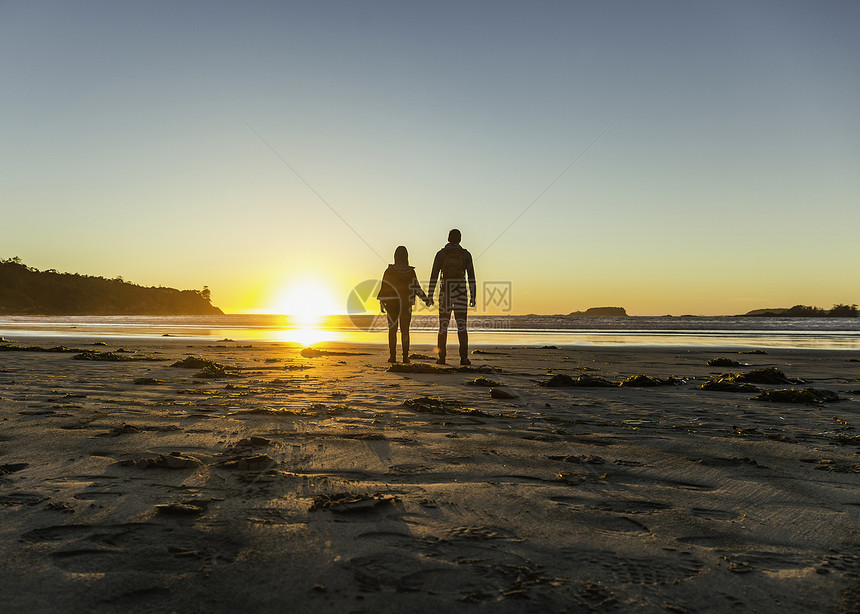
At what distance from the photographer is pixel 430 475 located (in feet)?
9.07

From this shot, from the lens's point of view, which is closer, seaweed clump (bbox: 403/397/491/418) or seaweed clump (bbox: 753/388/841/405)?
seaweed clump (bbox: 403/397/491/418)

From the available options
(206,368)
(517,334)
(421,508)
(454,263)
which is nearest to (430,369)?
(454,263)

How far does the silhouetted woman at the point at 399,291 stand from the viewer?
35.7ft

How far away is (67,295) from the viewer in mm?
73375

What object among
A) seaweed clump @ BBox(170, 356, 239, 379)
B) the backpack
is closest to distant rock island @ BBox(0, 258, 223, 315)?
seaweed clump @ BBox(170, 356, 239, 379)

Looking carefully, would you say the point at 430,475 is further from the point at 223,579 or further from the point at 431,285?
the point at 431,285

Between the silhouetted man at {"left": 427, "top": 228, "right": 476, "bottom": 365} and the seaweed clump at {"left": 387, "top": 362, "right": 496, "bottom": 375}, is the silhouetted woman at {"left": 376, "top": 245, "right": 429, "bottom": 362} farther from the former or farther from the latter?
the seaweed clump at {"left": 387, "top": 362, "right": 496, "bottom": 375}

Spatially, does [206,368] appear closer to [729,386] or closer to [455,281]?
[455,281]

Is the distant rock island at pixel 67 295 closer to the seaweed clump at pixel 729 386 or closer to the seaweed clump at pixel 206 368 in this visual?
the seaweed clump at pixel 206 368

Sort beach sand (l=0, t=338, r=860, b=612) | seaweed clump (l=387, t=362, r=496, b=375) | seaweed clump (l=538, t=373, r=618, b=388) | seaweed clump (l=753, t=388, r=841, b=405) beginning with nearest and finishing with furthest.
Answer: beach sand (l=0, t=338, r=860, b=612) < seaweed clump (l=753, t=388, r=841, b=405) < seaweed clump (l=538, t=373, r=618, b=388) < seaweed clump (l=387, t=362, r=496, b=375)

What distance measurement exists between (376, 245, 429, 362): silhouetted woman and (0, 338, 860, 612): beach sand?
5.94 metres

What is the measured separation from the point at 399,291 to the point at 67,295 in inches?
3177

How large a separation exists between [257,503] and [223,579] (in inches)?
27.0

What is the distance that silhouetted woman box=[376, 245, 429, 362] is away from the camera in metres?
10.9
